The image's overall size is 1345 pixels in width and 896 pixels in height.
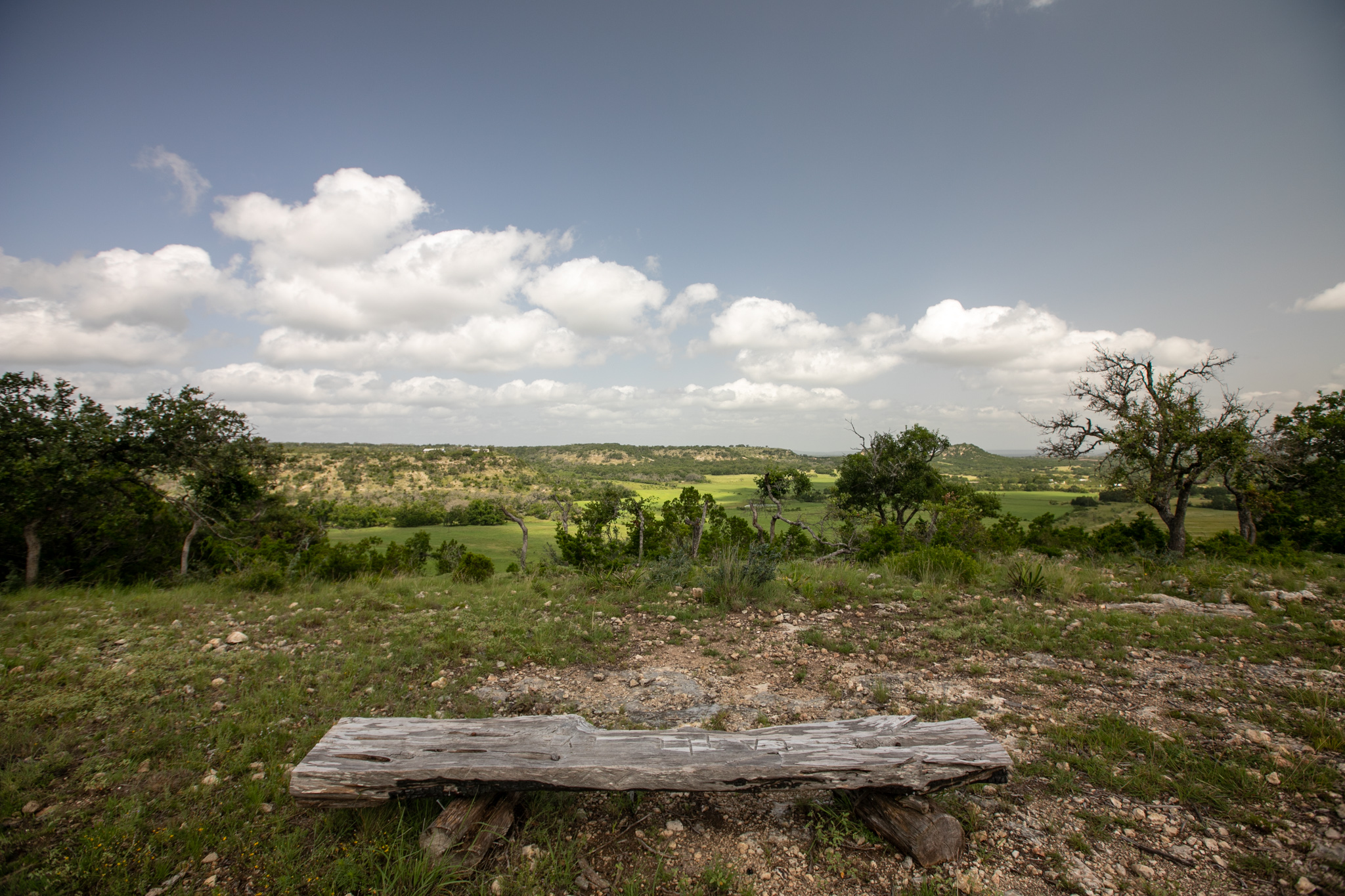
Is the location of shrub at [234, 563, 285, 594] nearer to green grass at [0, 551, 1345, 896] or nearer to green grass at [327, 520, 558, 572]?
green grass at [0, 551, 1345, 896]

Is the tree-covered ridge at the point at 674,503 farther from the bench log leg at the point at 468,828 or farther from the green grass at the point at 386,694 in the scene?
the bench log leg at the point at 468,828

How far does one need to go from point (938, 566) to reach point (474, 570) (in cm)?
1036

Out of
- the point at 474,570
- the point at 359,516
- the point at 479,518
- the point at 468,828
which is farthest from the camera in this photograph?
the point at 479,518

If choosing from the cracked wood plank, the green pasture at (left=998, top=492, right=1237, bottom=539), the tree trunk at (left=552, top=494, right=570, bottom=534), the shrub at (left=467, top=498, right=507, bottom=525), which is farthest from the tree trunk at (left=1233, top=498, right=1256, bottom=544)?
the shrub at (left=467, top=498, right=507, bottom=525)

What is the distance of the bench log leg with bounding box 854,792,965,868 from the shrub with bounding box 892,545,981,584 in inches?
268

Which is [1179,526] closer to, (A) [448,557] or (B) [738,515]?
(B) [738,515]

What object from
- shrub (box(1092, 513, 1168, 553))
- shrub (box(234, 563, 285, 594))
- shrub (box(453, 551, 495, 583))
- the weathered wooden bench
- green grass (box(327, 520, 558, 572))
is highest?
the weathered wooden bench

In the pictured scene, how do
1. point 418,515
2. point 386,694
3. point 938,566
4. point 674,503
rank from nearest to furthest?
1. point 386,694
2. point 938,566
3. point 674,503
4. point 418,515

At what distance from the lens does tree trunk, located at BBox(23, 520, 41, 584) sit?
8.78 metres

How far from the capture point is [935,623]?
7.00 metres

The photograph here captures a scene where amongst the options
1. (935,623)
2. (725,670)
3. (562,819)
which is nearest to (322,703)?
(562,819)

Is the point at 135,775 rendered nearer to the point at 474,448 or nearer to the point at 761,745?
Result: the point at 761,745

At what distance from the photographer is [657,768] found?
3014 mm

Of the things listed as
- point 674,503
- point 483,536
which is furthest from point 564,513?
point 483,536
